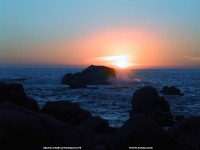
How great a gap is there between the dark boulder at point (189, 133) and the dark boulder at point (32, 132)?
12.7ft

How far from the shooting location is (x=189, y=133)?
13.6 meters

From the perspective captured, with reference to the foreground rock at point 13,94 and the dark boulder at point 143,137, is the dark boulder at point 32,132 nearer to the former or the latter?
the dark boulder at point 143,137

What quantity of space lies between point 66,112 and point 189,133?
35.6 feet

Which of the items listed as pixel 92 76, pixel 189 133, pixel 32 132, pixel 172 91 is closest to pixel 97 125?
pixel 189 133

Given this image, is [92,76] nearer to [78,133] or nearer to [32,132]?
[78,133]

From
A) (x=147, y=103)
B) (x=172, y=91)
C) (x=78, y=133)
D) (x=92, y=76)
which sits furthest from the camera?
(x=92, y=76)

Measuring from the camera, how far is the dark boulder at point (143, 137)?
11594 mm

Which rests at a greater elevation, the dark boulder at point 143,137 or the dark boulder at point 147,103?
the dark boulder at point 143,137

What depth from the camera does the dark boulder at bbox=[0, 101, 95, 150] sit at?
961 centimetres

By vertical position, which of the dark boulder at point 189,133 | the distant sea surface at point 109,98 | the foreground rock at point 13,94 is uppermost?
the foreground rock at point 13,94

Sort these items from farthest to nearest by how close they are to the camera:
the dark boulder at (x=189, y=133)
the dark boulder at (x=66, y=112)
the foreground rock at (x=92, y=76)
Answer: the foreground rock at (x=92, y=76) < the dark boulder at (x=66, y=112) < the dark boulder at (x=189, y=133)

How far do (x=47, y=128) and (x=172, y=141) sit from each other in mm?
4153

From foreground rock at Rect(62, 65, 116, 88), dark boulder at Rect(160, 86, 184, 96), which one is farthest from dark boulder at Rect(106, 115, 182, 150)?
foreground rock at Rect(62, 65, 116, 88)

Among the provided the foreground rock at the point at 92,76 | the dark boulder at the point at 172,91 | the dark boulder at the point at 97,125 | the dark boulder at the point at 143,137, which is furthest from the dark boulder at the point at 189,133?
the foreground rock at the point at 92,76
